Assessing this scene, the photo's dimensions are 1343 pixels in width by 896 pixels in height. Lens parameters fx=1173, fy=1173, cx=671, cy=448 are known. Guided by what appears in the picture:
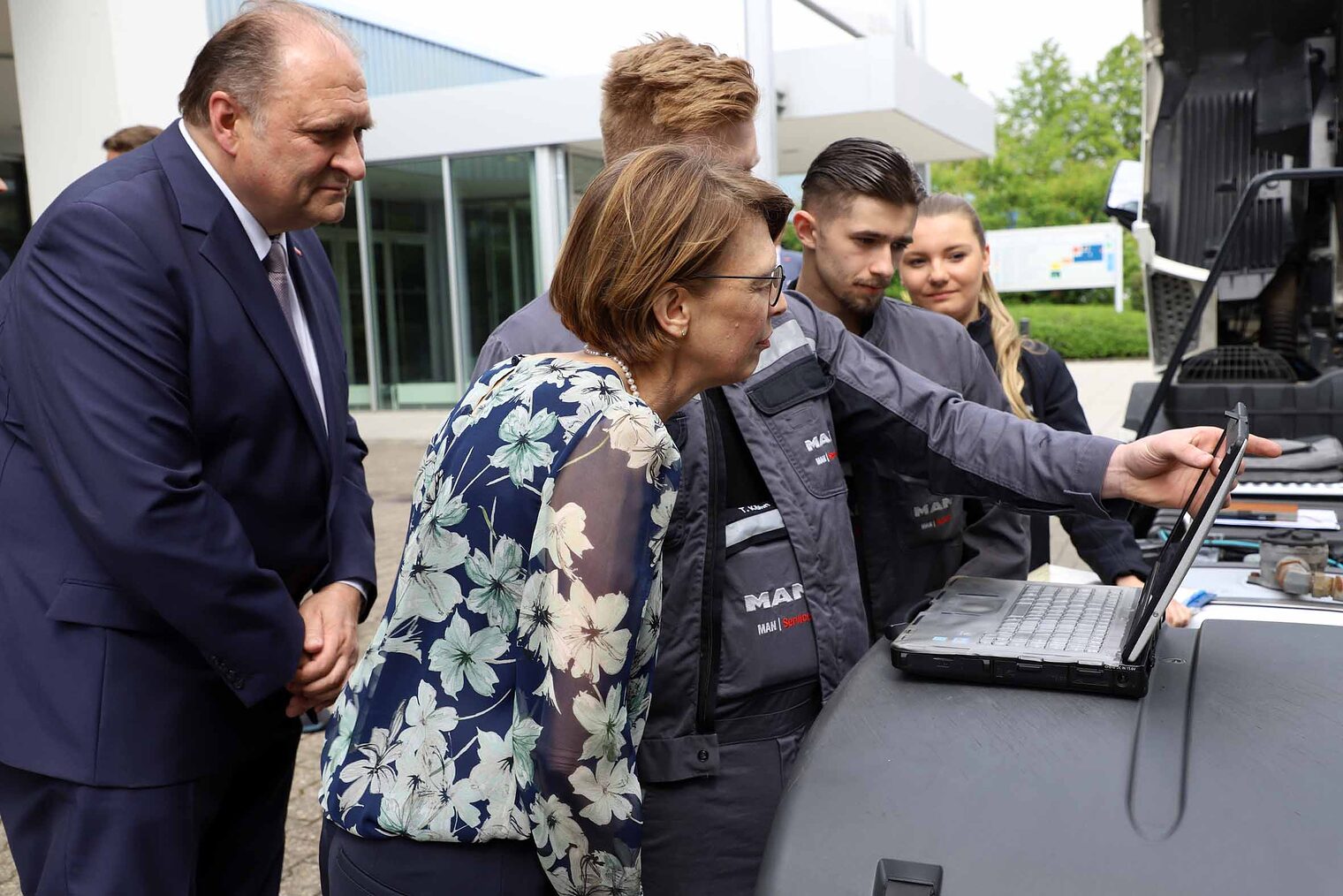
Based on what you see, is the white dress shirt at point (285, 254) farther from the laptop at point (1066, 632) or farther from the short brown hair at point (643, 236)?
the laptop at point (1066, 632)

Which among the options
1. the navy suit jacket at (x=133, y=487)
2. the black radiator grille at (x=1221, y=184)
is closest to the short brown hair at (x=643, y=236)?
the navy suit jacket at (x=133, y=487)

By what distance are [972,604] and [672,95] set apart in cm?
97

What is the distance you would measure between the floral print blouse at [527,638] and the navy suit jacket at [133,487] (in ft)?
1.73

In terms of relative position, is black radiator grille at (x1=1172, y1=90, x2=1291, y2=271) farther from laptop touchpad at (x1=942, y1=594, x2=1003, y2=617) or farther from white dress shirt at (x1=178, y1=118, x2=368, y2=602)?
white dress shirt at (x1=178, y1=118, x2=368, y2=602)

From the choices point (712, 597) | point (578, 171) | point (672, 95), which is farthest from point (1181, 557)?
point (578, 171)

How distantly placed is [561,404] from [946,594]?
0.64 m

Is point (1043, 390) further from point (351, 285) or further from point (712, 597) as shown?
point (351, 285)

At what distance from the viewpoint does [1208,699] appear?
1202mm

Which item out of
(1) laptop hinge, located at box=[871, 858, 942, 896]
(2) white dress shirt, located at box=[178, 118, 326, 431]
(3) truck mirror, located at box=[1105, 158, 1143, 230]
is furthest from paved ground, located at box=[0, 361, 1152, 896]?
(3) truck mirror, located at box=[1105, 158, 1143, 230]

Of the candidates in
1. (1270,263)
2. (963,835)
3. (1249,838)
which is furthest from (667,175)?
(1270,263)

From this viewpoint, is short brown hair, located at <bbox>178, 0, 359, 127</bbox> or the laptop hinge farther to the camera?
short brown hair, located at <bbox>178, 0, 359, 127</bbox>

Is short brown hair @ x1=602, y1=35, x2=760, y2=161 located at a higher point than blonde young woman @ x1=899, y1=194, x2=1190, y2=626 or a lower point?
higher

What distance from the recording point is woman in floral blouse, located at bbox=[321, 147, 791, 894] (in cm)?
124

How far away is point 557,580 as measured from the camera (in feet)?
4.06
